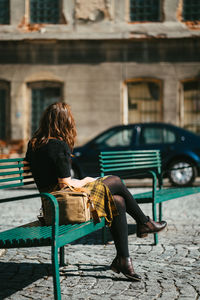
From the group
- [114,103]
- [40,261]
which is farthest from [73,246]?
[114,103]

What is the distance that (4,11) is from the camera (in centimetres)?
1870

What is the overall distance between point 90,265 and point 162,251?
897mm

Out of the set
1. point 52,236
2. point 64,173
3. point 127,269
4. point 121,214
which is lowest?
point 127,269

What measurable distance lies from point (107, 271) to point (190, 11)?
15.7 meters

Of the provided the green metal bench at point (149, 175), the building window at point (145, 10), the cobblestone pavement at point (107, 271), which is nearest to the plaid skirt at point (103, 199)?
the cobblestone pavement at point (107, 271)

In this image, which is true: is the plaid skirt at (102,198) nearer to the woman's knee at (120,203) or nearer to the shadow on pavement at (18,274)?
the woman's knee at (120,203)

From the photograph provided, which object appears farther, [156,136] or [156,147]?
[156,136]

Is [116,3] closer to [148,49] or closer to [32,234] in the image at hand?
[148,49]

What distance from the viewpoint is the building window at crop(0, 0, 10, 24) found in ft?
61.2

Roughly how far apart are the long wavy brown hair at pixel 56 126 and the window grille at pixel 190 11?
15.3 metres

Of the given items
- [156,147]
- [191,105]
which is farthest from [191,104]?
[156,147]

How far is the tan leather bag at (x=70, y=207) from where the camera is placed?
12.6 ft

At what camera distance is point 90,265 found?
4691 mm

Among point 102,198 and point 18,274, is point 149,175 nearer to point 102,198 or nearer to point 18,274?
point 102,198
